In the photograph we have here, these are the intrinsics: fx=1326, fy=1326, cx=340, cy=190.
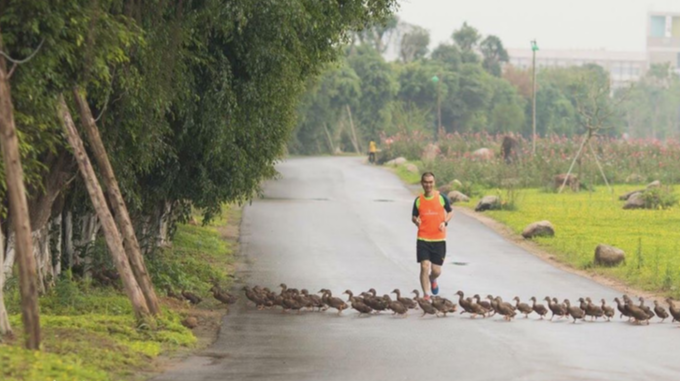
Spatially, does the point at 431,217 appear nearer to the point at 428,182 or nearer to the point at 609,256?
the point at 428,182

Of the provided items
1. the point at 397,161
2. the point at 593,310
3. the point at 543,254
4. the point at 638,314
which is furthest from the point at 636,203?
the point at 397,161

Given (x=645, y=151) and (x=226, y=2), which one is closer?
(x=226, y=2)

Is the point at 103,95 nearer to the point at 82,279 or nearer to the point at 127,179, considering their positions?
the point at 127,179

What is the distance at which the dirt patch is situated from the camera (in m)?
23.9

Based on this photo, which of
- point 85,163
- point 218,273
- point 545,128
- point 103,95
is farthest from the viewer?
point 545,128

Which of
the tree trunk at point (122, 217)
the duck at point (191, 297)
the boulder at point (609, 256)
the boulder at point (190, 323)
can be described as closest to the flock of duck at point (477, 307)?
the duck at point (191, 297)

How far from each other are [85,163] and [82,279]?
17.6 feet

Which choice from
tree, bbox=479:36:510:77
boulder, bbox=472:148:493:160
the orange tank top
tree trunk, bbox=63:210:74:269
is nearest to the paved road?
the orange tank top

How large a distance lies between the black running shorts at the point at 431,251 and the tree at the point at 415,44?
105157 millimetres

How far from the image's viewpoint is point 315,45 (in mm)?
22609

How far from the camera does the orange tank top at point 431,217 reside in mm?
20266

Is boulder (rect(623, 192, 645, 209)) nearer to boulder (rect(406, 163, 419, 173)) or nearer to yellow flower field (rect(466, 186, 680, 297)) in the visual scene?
yellow flower field (rect(466, 186, 680, 297))

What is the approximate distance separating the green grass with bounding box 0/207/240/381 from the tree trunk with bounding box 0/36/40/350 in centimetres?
32

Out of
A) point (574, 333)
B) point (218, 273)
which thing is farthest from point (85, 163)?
point (218, 273)
